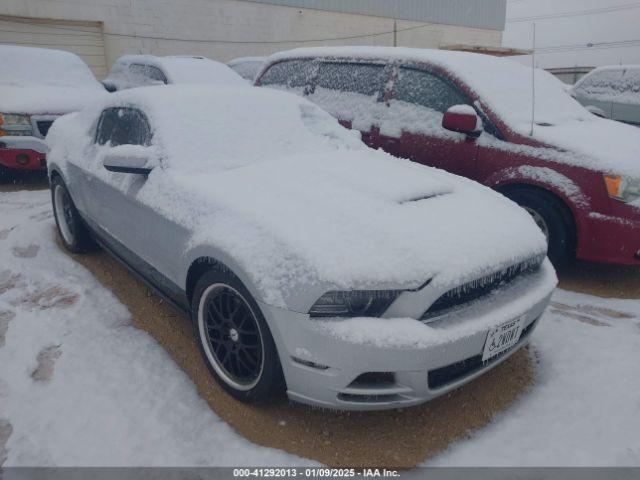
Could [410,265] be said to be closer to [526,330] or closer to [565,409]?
[526,330]

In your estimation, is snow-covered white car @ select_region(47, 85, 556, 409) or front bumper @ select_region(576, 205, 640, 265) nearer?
snow-covered white car @ select_region(47, 85, 556, 409)

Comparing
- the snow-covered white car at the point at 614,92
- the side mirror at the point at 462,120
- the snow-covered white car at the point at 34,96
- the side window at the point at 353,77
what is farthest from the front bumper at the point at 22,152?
the snow-covered white car at the point at 614,92

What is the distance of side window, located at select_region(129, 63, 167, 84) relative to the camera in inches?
309

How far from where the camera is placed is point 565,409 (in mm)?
2475

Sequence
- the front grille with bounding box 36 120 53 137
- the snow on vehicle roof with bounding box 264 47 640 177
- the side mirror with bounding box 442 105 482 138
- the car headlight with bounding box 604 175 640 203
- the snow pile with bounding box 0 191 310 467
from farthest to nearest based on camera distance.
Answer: the front grille with bounding box 36 120 53 137, the side mirror with bounding box 442 105 482 138, the snow on vehicle roof with bounding box 264 47 640 177, the car headlight with bounding box 604 175 640 203, the snow pile with bounding box 0 191 310 467

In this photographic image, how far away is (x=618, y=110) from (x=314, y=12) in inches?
487

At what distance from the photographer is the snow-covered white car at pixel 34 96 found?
229 inches

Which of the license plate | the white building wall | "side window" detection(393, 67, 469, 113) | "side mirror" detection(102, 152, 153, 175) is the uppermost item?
the white building wall

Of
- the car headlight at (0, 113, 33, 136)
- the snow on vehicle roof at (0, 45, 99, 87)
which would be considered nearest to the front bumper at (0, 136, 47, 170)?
the car headlight at (0, 113, 33, 136)

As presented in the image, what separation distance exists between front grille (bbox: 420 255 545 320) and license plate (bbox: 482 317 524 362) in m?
0.17

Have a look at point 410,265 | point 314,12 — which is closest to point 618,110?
point 410,265

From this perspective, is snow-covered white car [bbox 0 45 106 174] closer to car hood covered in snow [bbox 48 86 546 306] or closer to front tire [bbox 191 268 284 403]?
car hood covered in snow [bbox 48 86 546 306]

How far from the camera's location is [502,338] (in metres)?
2.25

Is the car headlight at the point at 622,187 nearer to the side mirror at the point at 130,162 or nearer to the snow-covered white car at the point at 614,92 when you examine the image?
the side mirror at the point at 130,162
